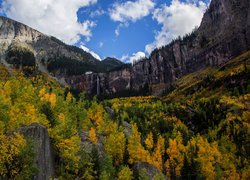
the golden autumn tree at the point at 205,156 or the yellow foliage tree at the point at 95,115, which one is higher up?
the yellow foliage tree at the point at 95,115

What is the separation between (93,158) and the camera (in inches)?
3091

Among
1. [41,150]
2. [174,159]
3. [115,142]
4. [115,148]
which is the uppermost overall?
[115,142]

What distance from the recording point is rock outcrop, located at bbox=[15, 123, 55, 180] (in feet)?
190

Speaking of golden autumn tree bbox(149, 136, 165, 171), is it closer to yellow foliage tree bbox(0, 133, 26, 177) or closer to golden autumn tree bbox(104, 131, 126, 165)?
golden autumn tree bbox(104, 131, 126, 165)

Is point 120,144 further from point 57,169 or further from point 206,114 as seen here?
point 206,114

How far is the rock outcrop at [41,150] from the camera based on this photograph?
57.9 metres

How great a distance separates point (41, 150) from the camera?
198 ft

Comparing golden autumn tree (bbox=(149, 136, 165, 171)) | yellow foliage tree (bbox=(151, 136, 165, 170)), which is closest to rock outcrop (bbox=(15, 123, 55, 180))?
golden autumn tree (bbox=(149, 136, 165, 171))

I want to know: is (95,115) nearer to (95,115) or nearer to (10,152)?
(95,115)

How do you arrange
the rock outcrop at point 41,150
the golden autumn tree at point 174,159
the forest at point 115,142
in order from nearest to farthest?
the rock outcrop at point 41,150 < the forest at point 115,142 < the golden autumn tree at point 174,159

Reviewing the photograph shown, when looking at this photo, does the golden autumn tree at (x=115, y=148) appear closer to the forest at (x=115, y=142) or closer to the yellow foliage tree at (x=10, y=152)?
the forest at (x=115, y=142)

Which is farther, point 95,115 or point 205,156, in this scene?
point 95,115

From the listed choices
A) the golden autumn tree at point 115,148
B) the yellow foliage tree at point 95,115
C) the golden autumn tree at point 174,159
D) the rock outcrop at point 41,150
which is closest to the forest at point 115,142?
the golden autumn tree at point 174,159

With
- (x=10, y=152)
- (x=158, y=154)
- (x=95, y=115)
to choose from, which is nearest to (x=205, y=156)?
(x=158, y=154)
